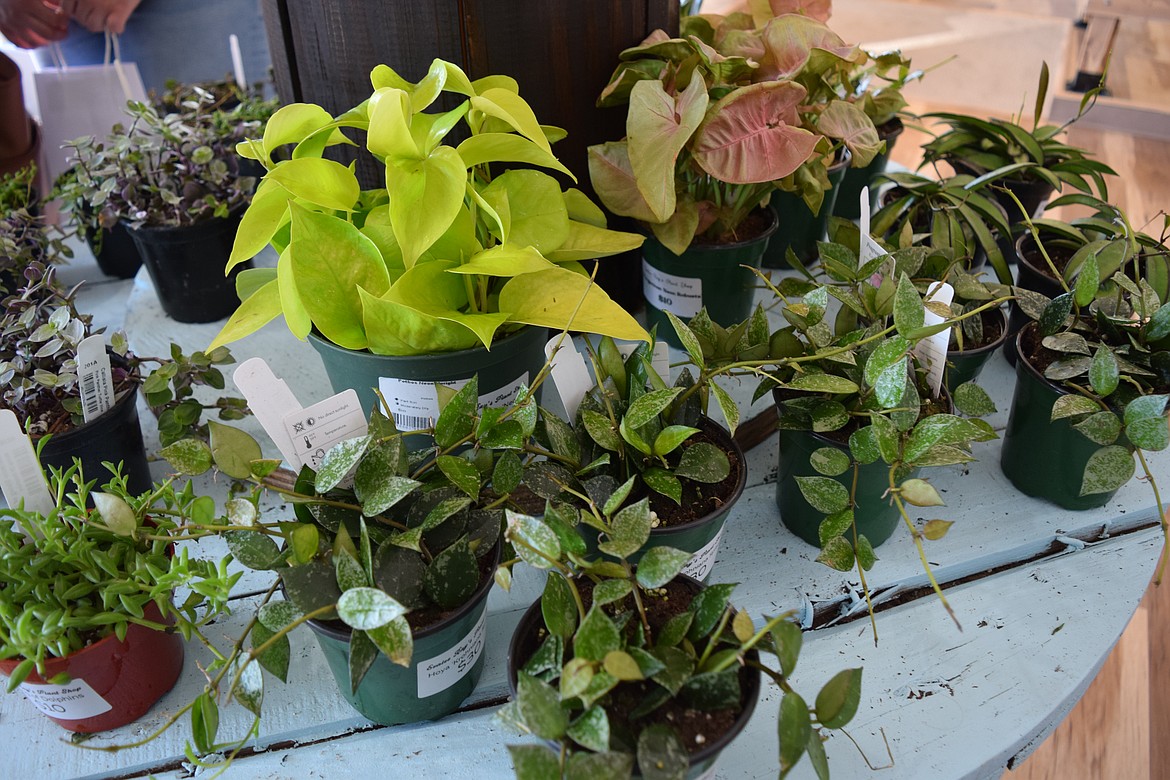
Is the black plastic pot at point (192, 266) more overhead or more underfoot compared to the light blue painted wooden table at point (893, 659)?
more overhead

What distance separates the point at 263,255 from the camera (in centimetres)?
144

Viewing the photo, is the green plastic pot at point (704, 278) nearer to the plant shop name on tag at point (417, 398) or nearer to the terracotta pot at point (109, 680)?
the plant shop name on tag at point (417, 398)

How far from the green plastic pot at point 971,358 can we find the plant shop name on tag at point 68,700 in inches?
32.7

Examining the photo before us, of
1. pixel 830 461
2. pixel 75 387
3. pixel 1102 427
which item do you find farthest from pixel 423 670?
pixel 1102 427

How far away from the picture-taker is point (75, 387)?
A: 2.90 feet

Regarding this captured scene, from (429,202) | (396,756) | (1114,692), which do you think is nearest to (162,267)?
(429,202)

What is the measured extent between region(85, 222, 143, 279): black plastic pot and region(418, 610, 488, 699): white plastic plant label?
40.0 inches

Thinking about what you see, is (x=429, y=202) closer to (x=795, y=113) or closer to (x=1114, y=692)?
(x=795, y=113)

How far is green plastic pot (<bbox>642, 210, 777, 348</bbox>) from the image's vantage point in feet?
3.39

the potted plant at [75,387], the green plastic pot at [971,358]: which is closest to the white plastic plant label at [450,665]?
the potted plant at [75,387]

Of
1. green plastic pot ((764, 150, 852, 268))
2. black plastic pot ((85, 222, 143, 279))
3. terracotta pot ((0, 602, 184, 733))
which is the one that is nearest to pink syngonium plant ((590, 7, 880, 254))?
green plastic pot ((764, 150, 852, 268))

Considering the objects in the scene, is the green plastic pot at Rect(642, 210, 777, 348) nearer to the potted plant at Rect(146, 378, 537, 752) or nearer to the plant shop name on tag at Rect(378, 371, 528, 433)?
the plant shop name on tag at Rect(378, 371, 528, 433)

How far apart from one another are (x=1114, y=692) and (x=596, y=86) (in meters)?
1.20

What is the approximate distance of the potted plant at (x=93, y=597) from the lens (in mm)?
618
